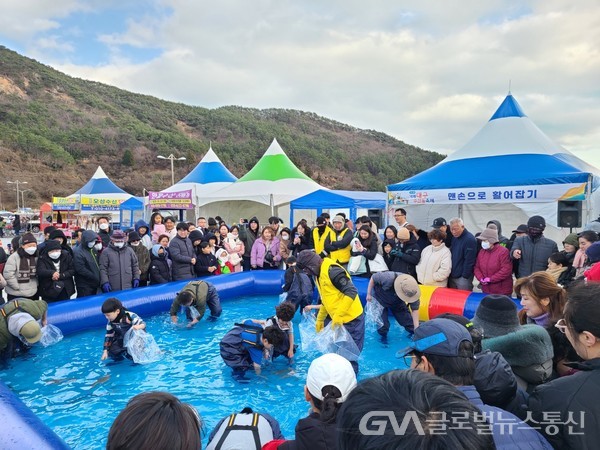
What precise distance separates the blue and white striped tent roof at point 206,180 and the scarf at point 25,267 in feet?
36.3

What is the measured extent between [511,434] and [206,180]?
17123 millimetres

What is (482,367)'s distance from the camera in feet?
5.79

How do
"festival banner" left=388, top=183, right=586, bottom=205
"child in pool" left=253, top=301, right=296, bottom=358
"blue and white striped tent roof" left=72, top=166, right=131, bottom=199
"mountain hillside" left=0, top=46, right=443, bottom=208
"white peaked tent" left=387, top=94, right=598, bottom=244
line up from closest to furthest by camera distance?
1. "child in pool" left=253, top=301, right=296, bottom=358
2. "festival banner" left=388, top=183, right=586, bottom=205
3. "white peaked tent" left=387, top=94, right=598, bottom=244
4. "blue and white striped tent roof" left=72, top=166, right=131, bottom=199
5. "mountain hillside" left=0, top=46, right=443, bottom=208

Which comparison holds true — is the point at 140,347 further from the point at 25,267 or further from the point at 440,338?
the point at 440,338

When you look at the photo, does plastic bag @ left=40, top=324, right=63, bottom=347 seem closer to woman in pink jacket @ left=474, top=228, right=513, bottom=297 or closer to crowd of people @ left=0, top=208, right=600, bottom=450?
crowd of people @ left=0, top=208, right=600, bottom=450

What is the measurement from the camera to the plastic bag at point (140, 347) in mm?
4469

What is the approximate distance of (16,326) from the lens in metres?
4.37

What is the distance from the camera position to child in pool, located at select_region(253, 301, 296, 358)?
4207mm

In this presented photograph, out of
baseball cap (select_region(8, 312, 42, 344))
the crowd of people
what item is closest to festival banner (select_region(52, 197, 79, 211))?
the crowd of people

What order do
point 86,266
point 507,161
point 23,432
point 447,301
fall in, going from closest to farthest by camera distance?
point 23,432 < point 447,301 < point 86,266 < point 507,161

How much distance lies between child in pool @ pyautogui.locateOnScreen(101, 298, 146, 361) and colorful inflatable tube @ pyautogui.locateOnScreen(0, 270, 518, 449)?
1399 mm

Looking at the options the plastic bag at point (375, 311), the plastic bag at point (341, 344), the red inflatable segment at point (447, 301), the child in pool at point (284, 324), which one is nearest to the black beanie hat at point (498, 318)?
the plastic bag at point (341, 344)

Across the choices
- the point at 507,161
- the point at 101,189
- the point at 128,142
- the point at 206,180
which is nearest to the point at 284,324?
the point at 507,161

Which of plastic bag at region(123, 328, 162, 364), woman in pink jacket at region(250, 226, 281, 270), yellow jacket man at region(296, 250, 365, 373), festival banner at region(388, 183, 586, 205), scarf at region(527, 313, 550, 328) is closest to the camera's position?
scarf at region(527, 313, 550, 328)
